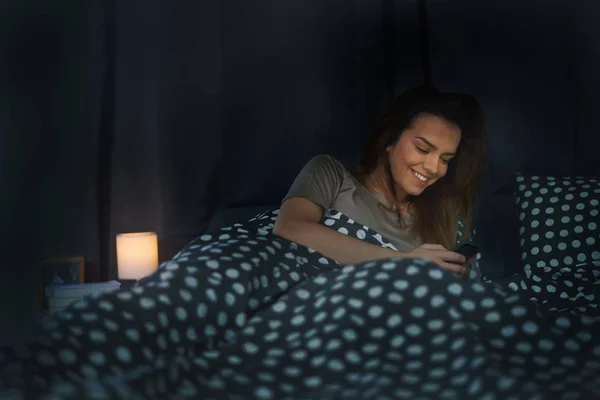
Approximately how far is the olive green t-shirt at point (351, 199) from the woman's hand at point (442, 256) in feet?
0.69

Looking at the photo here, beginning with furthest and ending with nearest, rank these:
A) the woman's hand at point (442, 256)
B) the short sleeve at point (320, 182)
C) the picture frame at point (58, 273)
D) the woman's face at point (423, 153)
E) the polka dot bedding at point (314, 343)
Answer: the picture frame at point (58, 273) → the woman's face at point (423, 153) → the short sleeve at point (320, 182) → the woman's hand at point (442, 256) → the polka dot bedding at point (314, 343)

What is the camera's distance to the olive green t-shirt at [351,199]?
1880 millimetres

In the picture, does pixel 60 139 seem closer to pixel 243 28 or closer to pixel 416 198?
pixel 243 28

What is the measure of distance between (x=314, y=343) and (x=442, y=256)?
2.63ft

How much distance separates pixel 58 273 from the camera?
2217mm

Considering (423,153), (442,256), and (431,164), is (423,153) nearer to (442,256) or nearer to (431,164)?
(431,164)

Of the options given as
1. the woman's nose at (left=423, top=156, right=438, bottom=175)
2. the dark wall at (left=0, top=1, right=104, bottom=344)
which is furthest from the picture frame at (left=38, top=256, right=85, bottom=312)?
the woman's nose at (left=423, top=156, right=438, bottom=175)

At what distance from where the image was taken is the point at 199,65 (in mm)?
2346

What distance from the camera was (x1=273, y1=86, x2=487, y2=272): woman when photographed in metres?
1.92

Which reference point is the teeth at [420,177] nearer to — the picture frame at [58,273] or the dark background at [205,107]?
the dark background at [205,107]

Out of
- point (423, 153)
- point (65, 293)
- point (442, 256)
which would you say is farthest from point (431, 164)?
point (65, 293)

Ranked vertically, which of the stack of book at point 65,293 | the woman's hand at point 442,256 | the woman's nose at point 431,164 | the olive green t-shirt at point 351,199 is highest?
the woman's nose at point 431,164

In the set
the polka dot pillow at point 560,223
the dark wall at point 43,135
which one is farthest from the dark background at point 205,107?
the polka dot pillow at point 560,223

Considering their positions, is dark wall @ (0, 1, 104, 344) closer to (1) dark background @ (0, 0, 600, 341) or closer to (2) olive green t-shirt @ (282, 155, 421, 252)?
(1) dark background @ (0, 0, 600, 341)
